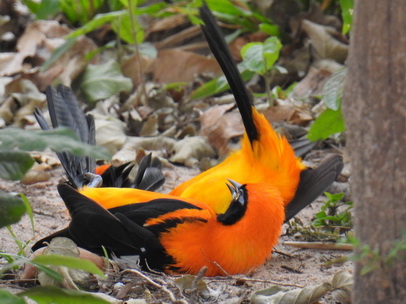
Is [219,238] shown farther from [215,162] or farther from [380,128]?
[215,162]

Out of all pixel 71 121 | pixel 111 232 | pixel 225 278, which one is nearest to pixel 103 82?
pixel 71 121

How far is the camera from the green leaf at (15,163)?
1998 mm

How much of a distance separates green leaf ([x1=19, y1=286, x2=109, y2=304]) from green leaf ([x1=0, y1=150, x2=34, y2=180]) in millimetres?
332

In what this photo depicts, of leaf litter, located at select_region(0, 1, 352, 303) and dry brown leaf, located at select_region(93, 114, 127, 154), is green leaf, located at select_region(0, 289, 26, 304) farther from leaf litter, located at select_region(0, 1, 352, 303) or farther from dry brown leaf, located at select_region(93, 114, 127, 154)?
dry brown leaf, located at select_region(93, 114, 127, 154)

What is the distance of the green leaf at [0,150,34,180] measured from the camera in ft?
6.56

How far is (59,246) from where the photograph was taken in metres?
2.69

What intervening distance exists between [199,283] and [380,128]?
39.5 inches

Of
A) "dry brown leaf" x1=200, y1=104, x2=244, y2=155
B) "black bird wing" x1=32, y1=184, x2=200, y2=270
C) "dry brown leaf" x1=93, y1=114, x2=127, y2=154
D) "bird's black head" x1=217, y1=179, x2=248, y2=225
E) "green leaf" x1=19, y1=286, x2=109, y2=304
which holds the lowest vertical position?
"dry brown leaf" x1=93, y1=114, x2=127, y2=154

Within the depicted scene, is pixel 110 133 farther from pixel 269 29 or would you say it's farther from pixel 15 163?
pixel 15 163

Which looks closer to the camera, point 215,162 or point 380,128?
point 380,128

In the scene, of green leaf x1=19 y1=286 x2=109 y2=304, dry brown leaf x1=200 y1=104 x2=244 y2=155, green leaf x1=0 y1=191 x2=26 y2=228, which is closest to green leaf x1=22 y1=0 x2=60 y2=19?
dry brown leaf x1=200 y1=104 x2=244 y2=155

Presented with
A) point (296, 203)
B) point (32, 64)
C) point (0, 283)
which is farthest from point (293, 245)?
point (32, 64)

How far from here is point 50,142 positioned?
176cm

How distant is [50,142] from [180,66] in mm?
4409
